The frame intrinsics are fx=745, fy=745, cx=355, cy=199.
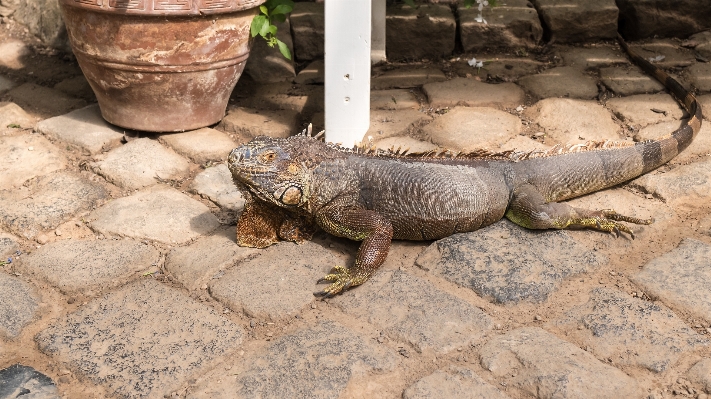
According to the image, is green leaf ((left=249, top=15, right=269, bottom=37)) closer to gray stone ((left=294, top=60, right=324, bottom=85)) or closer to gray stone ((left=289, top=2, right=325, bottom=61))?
gray stone ((left=294, top=60, right=324, bottom=85))

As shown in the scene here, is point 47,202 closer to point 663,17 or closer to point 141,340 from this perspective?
point 141,340

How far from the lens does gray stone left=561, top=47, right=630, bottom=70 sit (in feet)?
17.6

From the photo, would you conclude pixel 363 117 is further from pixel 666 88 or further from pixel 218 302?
pixel 666 88

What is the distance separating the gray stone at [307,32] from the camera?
17.7 ft

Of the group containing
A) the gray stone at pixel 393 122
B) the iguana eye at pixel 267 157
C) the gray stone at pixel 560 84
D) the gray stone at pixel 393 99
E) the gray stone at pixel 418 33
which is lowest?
the gray stone at pixel 393 122

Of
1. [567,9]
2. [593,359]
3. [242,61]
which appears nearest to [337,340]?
[593,359]

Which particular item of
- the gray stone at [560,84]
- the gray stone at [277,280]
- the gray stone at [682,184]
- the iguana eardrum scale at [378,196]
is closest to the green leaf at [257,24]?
the iguana eardrum scale at [378,196]

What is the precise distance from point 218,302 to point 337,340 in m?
0.56

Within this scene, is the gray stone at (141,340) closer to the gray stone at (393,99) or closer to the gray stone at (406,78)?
the gray stone at (393,99)

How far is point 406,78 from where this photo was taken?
17.2 ft

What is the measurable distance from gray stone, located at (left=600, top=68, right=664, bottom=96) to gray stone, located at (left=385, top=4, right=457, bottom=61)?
115cm

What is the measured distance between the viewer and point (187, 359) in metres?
2.65

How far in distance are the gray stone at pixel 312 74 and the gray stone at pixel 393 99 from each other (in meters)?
0.47

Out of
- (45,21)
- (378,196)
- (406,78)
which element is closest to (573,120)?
(406,78)
